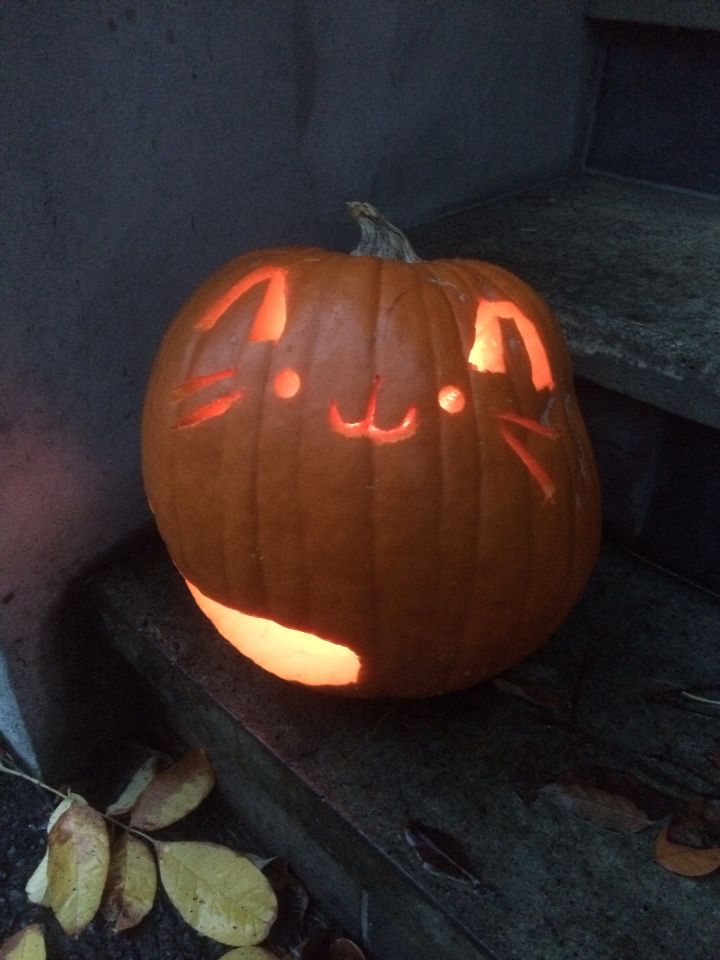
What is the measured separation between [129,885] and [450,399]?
864mm

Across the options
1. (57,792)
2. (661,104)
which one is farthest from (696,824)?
(661,104)

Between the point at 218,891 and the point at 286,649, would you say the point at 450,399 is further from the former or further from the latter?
the point at 218,891

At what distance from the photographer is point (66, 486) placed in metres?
1.15

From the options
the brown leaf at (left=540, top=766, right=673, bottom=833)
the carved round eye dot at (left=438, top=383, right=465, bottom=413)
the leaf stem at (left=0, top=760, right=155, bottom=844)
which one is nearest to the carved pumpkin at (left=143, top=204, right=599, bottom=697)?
the carved round eye dot at (left=438, top=383, right=465, bottom=413)

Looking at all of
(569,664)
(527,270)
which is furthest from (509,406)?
(527,270)

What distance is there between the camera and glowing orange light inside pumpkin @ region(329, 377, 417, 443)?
2.75 feet

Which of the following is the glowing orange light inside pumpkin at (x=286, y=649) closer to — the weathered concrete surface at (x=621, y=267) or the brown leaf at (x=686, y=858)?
the brown leaf at (x=686, y=858)

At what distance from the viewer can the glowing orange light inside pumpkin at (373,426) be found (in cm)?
84

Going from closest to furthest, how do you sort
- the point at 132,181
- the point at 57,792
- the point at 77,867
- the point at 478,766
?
1. the point at 478,766
2. the point at 132,181
3. the point at 77,867
4. the point at 57,792

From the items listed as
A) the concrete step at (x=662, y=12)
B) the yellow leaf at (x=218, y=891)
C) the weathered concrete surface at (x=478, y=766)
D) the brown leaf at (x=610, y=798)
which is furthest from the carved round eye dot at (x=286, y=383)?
the concrete step at (x=662, y=12)

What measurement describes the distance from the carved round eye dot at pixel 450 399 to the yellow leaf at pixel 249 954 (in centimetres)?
79

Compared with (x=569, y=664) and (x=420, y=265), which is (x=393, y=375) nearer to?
(x=420, y=265)

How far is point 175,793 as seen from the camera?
4.16 ft

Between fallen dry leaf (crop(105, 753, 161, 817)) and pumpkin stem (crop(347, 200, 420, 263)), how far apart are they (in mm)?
905
